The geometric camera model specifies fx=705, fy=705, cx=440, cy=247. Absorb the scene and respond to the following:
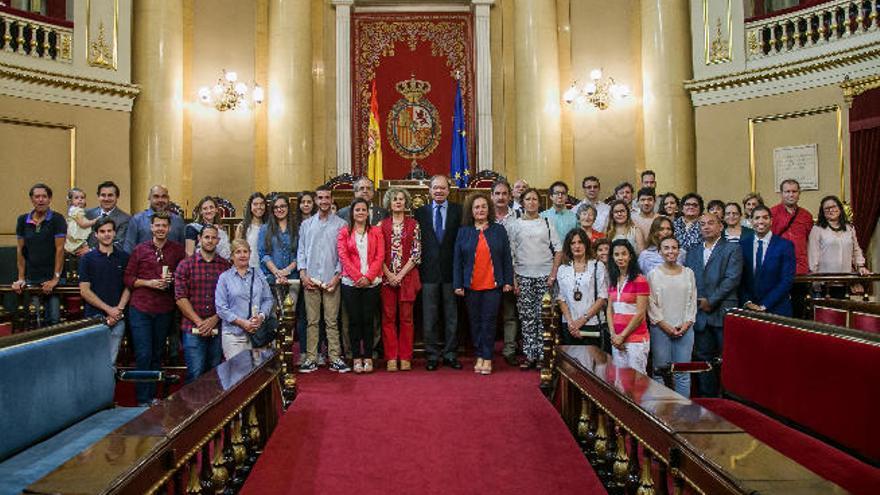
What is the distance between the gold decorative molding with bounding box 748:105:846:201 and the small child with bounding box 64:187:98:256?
7.92 meters

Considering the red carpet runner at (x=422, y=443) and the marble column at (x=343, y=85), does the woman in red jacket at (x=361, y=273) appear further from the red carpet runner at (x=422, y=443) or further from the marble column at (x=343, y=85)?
the marble column at (x=343, y=85)

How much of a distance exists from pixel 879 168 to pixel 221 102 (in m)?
8.67

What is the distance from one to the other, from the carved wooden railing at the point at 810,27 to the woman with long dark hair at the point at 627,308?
609cm

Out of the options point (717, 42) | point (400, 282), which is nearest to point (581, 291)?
point (400, 282)

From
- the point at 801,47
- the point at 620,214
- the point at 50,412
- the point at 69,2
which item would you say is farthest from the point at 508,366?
the point at 69,2

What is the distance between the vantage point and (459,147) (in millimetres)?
10766

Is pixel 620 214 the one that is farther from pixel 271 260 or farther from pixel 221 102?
pixel 221 102

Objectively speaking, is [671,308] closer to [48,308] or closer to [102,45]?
[48,308]

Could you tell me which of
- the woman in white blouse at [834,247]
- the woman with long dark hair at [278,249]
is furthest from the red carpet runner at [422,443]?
the woman in white blouse at [834,247]

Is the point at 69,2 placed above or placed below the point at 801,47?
above

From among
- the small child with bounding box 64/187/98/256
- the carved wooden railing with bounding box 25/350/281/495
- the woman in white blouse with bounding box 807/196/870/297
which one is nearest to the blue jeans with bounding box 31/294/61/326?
the small child with bounding box 64/187/98/256

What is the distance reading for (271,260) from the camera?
566 cm

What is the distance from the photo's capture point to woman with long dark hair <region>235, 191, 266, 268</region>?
5.73 metres

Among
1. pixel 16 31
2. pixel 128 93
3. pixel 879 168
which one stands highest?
pixel 16 31
